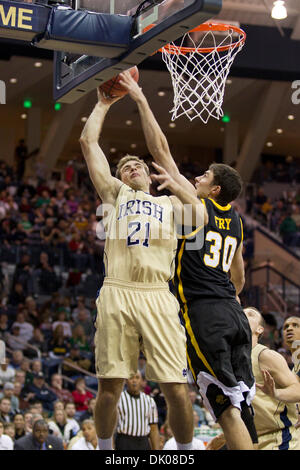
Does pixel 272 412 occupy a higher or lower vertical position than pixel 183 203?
lower

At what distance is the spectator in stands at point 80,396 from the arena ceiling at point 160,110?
9204 mm

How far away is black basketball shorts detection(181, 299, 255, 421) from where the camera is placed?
548cm

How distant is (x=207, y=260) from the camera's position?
5.77 metres

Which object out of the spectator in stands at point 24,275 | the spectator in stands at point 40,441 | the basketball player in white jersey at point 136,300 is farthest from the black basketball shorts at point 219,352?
the spectator in stands at point 24,275

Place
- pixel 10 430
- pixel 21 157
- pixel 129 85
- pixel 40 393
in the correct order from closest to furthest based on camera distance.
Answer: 1. pixel 129 85
2. pixel 10 430
3. pixel 40 393
4. pixel 21 157

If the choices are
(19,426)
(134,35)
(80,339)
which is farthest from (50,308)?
(134,35)

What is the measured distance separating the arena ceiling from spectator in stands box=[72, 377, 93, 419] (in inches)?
362

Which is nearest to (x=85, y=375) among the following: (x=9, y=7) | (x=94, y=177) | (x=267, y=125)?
(x=94, y=177)

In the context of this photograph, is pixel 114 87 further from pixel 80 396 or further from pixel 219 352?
pixel 80 396

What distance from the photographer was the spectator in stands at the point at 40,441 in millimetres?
9805

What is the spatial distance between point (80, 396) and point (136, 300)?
7639 millimetres

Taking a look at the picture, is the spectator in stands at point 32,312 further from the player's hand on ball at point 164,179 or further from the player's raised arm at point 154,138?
the player's hand on ball at point 164,179
